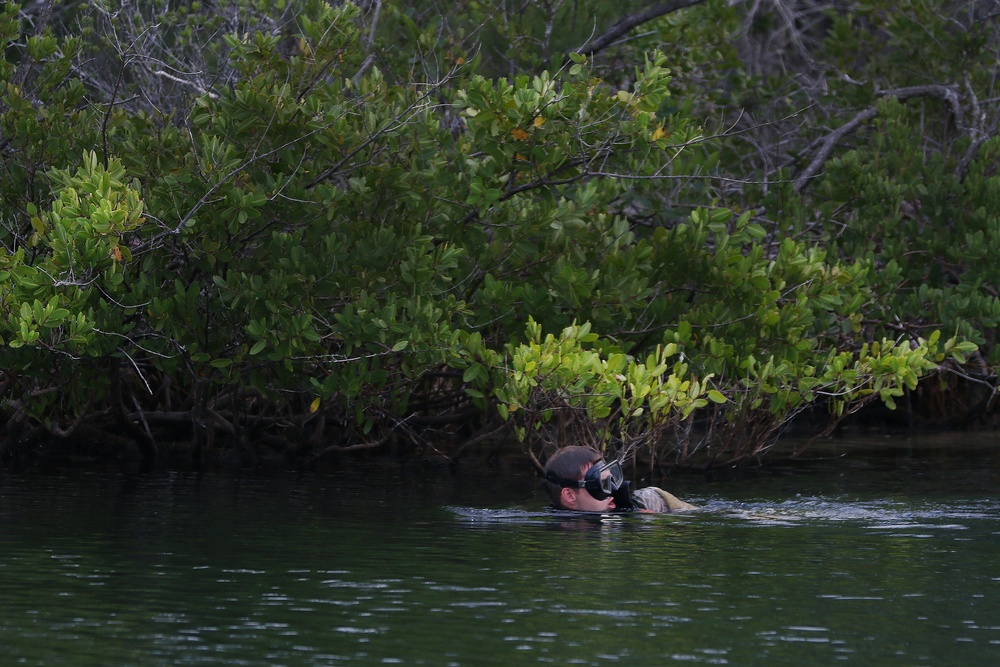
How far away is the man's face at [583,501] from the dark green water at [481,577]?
0.11 meters

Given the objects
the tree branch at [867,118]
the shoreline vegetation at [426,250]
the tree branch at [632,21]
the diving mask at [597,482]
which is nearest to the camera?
the diving mask at [597,482]

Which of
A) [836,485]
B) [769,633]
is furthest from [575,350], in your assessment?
[769,633]

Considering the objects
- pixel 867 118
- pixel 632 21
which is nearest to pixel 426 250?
pixel 632 21

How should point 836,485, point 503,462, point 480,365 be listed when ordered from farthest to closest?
point 503,462
point 836,485
point 480,365

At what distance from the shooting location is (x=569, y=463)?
383 inches

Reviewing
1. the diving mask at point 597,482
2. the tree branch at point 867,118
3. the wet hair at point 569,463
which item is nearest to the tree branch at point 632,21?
the tree branch at point 867,118

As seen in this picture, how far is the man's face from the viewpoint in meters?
9.72

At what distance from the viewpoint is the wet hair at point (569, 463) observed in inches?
382

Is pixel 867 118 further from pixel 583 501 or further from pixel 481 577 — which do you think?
pixel 481 577

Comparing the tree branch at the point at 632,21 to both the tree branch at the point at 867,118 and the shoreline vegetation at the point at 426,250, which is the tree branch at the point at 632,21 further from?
the tree branch at the point at 867,118

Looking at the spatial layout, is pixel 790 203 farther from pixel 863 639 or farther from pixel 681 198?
pixel 863 639

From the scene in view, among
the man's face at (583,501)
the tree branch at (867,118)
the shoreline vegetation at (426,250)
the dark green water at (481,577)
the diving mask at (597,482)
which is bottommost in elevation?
the dark green water at (481,577)

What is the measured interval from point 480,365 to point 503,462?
3.48 meters

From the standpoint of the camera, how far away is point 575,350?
9.91 m
